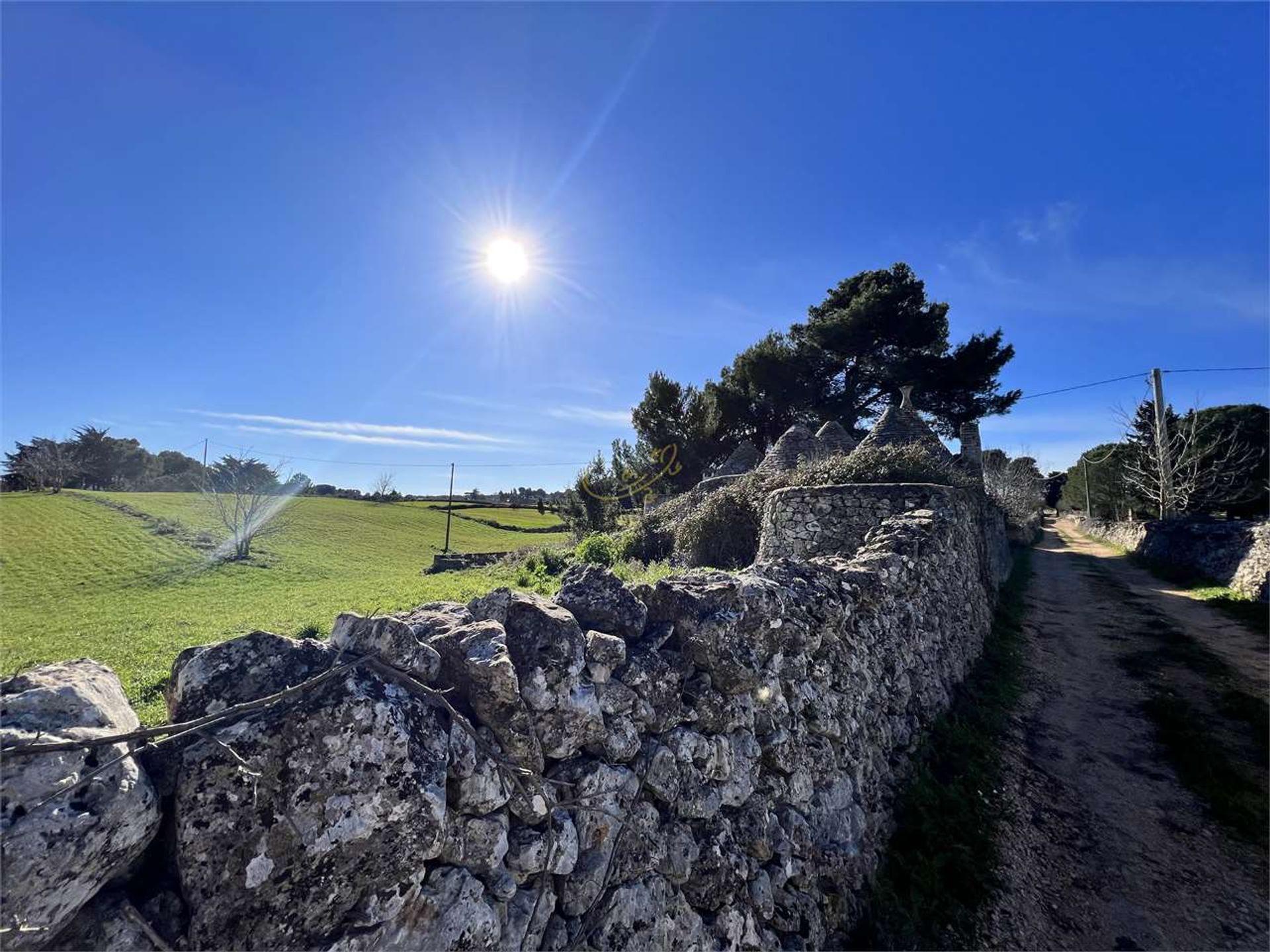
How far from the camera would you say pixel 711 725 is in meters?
3.54

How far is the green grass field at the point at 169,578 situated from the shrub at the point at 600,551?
2.39 m

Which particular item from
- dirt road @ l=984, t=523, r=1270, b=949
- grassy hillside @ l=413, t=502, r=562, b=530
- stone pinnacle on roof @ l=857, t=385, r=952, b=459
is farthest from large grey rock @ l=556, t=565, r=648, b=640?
grassy hillside @ l=413, t=502, r=562, b=530

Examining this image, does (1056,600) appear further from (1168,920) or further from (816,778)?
(816,778)

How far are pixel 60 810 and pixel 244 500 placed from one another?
34.4m

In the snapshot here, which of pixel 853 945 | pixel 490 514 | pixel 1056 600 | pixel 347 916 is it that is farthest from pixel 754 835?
pixel 490 514

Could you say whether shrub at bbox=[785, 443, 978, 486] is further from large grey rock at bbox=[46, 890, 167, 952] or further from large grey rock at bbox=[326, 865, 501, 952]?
large grey rock at bbox=[46, 890, 167, 952]

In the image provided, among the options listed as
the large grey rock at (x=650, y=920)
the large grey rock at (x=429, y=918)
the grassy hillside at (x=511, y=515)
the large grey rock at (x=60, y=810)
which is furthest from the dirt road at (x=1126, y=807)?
the grassy hillside at (x=511, y=515)

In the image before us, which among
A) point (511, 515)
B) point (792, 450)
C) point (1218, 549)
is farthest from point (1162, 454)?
point (511, 515)

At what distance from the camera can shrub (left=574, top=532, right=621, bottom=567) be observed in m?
15.4

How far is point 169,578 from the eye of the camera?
21.2 meters

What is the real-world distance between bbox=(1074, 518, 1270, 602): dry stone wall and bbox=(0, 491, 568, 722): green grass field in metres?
21.1

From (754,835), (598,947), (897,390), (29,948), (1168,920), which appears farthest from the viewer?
(897,390)

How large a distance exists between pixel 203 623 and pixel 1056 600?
22587mm

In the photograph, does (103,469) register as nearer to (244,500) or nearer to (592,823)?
(244,500)
